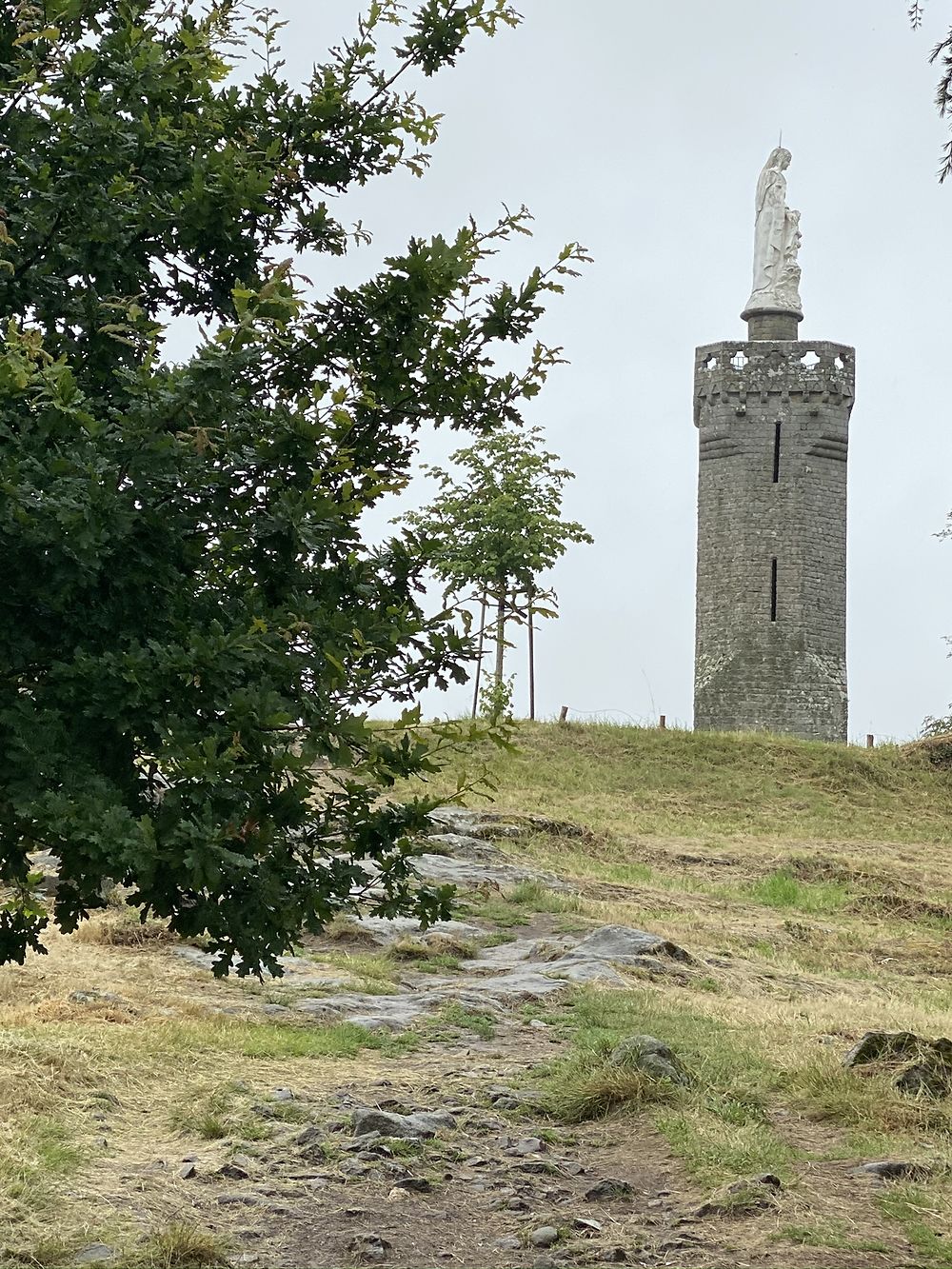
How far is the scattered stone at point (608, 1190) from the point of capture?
288 inches

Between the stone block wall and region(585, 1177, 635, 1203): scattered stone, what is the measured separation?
39053mm

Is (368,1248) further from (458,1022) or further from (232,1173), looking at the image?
(458,1022)

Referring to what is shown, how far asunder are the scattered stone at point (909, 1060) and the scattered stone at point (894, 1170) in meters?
1.11

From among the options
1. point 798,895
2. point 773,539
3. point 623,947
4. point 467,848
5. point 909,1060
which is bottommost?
point 909,1060

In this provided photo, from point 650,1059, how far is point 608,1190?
1.65 metres

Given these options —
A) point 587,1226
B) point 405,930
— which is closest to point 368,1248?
point 587,1226

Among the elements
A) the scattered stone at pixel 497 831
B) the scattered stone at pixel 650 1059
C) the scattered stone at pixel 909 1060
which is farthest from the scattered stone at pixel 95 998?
the scattered stone at pixel 497 831

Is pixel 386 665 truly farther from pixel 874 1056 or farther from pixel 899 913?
pixel 899 913

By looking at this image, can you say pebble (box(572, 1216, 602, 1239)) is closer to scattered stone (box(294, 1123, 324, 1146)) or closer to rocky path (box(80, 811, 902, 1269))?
rocky path (box(80, 811, 902, 1269))

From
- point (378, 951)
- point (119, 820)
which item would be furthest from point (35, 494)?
point (378, 951)

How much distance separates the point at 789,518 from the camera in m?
47.0

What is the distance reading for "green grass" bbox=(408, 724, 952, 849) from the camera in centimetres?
2816

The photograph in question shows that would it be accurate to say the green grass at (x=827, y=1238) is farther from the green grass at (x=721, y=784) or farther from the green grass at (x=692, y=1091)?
the green grass at (x=721, y=784)

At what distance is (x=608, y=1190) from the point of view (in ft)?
24.1
